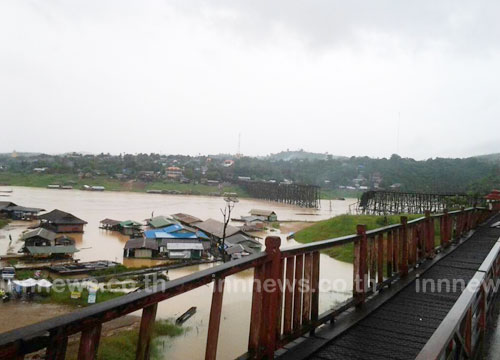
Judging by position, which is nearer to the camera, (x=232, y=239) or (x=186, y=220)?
(x=232, y=239)

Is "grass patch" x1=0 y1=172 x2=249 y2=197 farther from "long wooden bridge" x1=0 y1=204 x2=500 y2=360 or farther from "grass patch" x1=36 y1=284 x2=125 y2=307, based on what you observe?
"long wooden bridge" x1=0 y1=204 x2=500 y2=360

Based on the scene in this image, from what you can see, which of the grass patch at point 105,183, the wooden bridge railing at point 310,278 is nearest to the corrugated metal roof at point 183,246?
the wooden bridge railing at point 310,278

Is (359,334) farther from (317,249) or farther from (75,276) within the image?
(75,276)

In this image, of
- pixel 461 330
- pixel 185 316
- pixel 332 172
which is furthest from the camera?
pixel 332 172

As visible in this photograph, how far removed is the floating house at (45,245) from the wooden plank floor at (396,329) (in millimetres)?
24588

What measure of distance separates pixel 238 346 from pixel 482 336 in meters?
8.83

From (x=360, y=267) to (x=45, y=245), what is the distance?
26.5 m

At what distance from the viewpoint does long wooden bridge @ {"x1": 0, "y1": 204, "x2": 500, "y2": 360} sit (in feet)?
5.44

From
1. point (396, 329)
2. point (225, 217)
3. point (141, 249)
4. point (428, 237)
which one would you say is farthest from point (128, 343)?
point (225, 217)

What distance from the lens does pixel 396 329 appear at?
395 centimetres

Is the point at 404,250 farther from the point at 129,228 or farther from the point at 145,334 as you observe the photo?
the point at 129,228

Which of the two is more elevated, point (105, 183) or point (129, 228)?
point (105, 183)

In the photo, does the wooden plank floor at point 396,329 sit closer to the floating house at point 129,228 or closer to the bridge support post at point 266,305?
the bridge support post at point 266,305

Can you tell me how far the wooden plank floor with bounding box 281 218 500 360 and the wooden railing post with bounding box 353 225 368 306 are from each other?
9.3 inches
